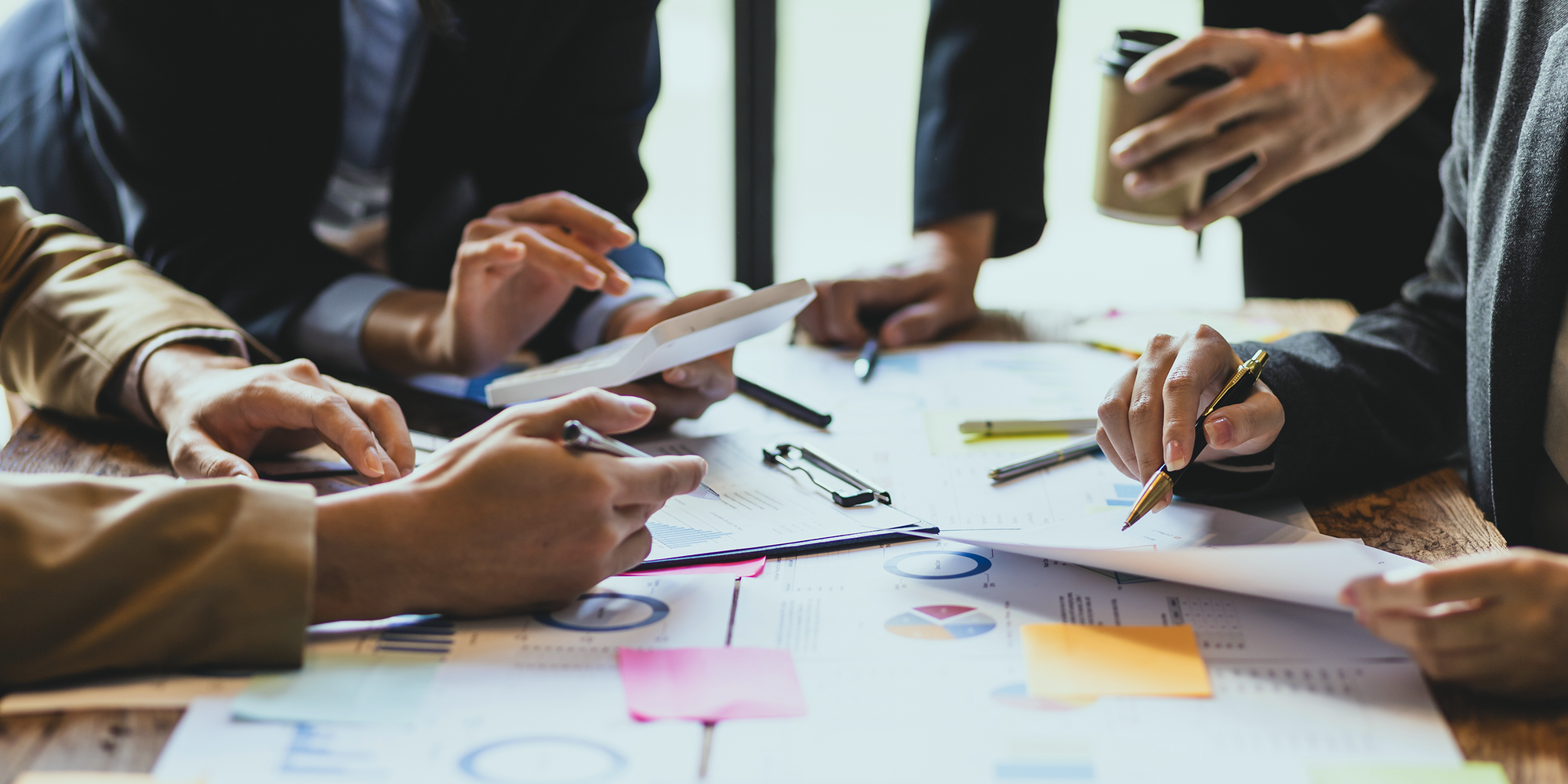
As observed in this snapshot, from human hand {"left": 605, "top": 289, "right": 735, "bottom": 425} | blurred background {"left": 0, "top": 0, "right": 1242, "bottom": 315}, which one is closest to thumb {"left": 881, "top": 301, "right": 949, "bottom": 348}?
human hand {"left": 605, "top": 289, "right": 735, "bottom": 425}

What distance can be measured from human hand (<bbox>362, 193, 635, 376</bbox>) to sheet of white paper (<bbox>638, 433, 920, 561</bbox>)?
10.5 inches

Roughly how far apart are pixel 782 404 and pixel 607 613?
0.45m

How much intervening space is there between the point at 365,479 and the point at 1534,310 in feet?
2.95

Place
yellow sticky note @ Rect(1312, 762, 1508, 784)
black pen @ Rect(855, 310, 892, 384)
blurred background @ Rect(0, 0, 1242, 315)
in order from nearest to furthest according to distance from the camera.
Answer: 1. yellow sticky note @ Rect(1312, 762, 1508, 784)
2. black pen @ Rect(855, 310, 892, 384)
3. blurred background @ Rect(0, 0, 1242, 315)

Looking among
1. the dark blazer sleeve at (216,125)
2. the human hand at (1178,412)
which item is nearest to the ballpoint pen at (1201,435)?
the human hand at (1178,412)

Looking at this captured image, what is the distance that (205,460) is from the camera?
0.86 meters

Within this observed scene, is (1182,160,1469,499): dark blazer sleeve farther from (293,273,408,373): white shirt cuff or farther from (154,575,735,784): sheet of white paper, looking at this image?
(293,273,408,373): white shirt cuff

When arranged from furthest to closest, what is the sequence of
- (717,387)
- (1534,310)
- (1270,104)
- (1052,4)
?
(1052,4) → (1270,104) → (717,387) → (1534,310)

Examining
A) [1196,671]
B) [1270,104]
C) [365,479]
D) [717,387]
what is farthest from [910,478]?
[1270,104]

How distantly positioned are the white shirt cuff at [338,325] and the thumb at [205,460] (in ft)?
1.08

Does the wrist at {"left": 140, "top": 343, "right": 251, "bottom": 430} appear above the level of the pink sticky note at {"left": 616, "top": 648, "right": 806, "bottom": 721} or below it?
above

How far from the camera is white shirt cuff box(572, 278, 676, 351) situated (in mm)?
1273

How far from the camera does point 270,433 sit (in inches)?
37.4

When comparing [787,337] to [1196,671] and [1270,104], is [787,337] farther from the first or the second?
[1196,671]
